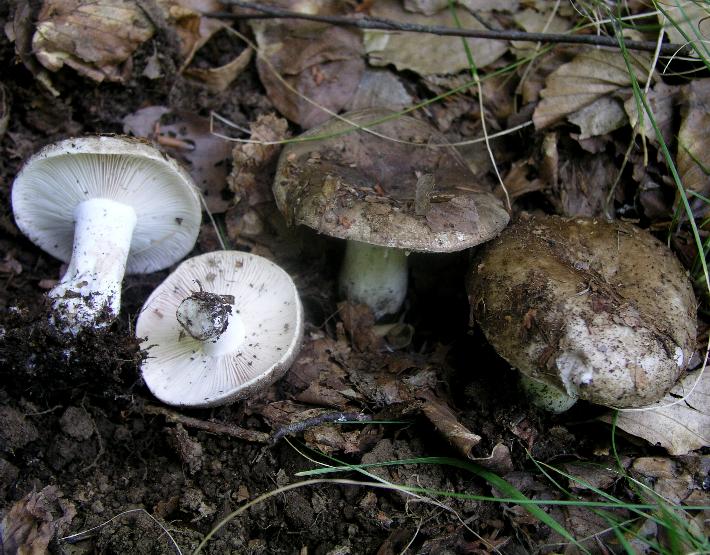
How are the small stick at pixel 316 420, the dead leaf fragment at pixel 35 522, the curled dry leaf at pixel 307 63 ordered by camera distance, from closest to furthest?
1. the dead leaf fragment at pixel 35 522
2. the small stick at pixel 316 420
3. the curled dry leaf at pixel 307 63

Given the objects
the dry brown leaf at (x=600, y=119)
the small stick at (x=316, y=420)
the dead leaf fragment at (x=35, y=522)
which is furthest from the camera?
the dry brown leaf at (x=600, y=119)

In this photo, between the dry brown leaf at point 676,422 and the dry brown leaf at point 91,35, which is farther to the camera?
the dry brown leaf at point 91,35

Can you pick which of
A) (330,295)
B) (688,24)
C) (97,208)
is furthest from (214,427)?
(688,24)

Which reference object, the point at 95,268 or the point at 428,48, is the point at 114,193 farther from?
the point at 428,48

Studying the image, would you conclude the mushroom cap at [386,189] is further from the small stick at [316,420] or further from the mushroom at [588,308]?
the small stick at [316,420]

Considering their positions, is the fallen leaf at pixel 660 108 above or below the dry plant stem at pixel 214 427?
above

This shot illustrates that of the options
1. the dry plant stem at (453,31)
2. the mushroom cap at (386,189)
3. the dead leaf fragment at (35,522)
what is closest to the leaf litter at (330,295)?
the dead leaf fragment at (35,522)
